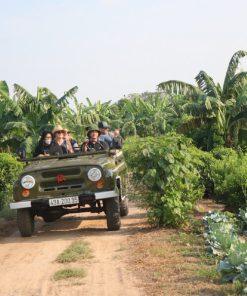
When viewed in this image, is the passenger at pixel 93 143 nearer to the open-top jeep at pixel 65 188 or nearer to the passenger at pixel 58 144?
the passenger at pixel 58 144

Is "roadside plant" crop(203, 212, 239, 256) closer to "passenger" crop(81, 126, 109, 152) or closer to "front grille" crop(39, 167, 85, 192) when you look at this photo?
"front grille" crop(39, 167, 85, 192)

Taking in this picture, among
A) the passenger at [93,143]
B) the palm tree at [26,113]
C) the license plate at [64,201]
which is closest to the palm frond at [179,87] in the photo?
→ the palm tree at [26,113]

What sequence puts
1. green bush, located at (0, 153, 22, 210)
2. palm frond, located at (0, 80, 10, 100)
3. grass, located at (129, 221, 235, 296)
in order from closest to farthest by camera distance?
grass, located at (129, 221, 235, 296)
green bush, located at (0, 153, 22, 210)
palm frond, located at (0, 80, 10, 100)

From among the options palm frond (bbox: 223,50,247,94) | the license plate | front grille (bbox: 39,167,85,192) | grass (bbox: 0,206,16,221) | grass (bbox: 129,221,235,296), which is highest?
palm frond (bbox: 223,50,247,94)

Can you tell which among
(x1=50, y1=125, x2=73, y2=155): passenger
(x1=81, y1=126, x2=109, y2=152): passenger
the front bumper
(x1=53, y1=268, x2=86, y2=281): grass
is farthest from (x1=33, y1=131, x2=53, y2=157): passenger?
(x1=53, y1=268, x2=86, y2=281): grass

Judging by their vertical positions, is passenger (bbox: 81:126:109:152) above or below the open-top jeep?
above

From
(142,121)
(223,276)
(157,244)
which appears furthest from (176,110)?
(223,276)

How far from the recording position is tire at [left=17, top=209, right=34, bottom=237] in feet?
32.1

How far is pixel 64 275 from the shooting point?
665cm

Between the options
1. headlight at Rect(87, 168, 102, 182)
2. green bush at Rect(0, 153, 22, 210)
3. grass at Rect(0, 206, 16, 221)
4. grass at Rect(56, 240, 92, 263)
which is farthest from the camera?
green bush at Rect(0, 153, 22, 210)

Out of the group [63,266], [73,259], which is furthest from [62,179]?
[63,266]

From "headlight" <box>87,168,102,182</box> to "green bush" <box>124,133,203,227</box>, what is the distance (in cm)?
61

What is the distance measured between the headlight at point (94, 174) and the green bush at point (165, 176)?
0.61 meters

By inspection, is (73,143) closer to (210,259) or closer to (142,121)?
(210,259)
